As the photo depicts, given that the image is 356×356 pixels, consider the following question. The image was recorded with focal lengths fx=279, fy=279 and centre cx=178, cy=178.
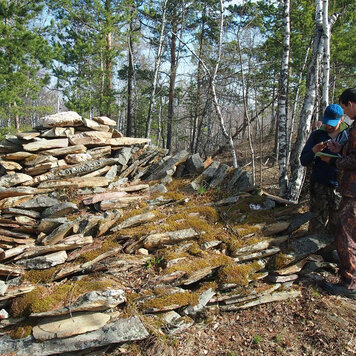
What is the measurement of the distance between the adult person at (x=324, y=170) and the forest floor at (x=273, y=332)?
133cm

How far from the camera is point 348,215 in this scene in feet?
13.7

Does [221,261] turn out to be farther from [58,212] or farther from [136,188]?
[58,212]

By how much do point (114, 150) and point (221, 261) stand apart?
4107 millimetres

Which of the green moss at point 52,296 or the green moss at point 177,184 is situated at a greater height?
the green moss at point 177,184

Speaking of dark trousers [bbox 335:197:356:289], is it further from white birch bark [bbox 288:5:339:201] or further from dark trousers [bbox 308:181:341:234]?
white birch bark [bbox 288:5:339:201]

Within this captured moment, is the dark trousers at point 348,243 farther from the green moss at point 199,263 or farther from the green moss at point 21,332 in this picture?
the green moss at point 21,332

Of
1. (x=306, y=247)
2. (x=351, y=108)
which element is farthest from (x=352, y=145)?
(x=306, y=247)

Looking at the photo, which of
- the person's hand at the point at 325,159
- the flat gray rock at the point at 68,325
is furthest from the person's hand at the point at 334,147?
the flat gray rock at the point at 68,325

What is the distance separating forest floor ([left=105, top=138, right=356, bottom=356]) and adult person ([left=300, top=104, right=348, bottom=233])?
52.5 inches

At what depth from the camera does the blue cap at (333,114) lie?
14.9 ft

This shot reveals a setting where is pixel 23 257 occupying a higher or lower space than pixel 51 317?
higher

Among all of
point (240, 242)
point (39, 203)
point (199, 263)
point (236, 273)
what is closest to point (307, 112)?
point (240, 242)

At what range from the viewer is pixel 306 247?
187 inches

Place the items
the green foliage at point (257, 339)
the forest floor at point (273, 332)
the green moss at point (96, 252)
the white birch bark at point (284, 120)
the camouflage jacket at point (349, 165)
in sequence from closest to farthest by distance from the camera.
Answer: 1. the forest floor at point (273, 332)
2. the green foliage at point (257, 339)
3. the camouflage jacket at point (349, 165)
4. the green moss at point (96, 252)
5. the white birch bark at point (284, 120)
